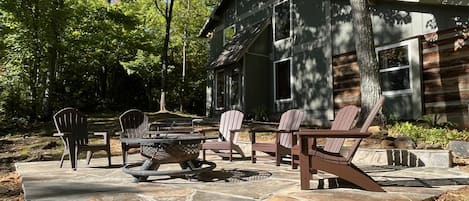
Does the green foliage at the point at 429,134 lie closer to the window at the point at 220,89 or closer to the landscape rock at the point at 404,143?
the landscape rock at the point at 404,143

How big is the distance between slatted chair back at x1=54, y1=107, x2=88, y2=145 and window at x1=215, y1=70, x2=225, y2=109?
10245 millimetres

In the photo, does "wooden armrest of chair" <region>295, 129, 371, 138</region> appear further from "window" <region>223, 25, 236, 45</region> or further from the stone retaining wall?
"window" <region>223, 25, 236, 45</region>

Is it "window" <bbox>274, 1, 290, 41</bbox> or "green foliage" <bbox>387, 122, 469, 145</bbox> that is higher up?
"window" <bbox>274, 1, 290, 41</bbox>

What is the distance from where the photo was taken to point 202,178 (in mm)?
5031

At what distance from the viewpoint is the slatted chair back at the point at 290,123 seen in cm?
638

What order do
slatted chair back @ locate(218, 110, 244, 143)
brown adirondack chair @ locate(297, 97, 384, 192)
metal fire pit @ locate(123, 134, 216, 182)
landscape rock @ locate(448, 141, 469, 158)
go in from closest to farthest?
brown adirondack chair @ locate(297, 97, 384, 192) → metal fire pit @ locate(123, 134, 216, 182) → landscape rock @ locate(448, 141, 469, 158) → slatted chair back @ locate(218, 110, 244, 143)

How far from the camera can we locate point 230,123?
716 cm

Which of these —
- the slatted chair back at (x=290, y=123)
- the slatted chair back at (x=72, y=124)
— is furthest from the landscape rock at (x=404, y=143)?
the slatted chair back at (x=72, y=124)

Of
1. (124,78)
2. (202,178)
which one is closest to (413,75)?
(202,178)

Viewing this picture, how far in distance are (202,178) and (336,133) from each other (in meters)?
2.00

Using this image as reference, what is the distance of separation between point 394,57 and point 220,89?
8.03 m

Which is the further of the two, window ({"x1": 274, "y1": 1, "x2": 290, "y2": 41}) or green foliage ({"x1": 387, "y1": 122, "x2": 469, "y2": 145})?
window ({"x1": 274, "y1": 1, "x2": 290, "y2": 41})

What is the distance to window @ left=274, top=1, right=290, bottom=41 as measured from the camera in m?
14.0

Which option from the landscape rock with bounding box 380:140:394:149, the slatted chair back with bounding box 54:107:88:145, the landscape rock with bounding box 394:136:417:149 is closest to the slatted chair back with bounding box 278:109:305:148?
the landscape rock with bounding box 380:140:394:149
